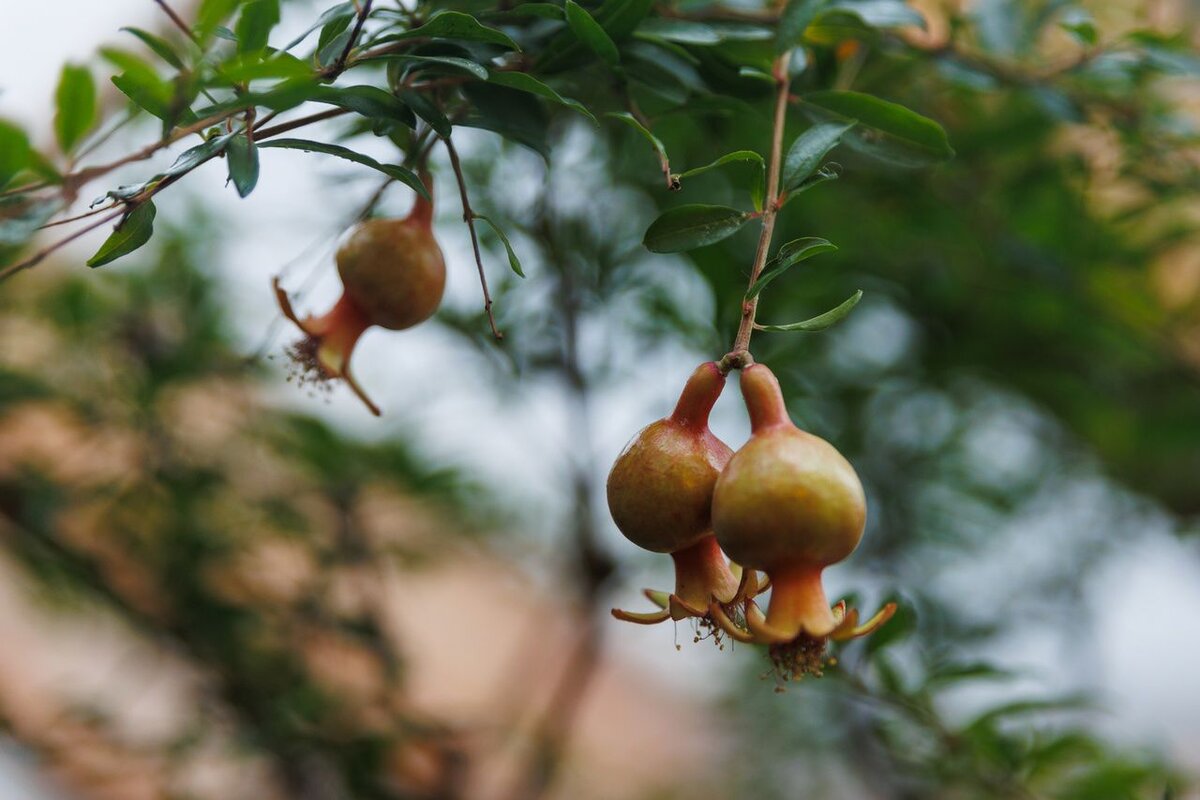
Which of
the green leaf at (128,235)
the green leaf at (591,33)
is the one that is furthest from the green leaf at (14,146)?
the green leaf at (591,33)

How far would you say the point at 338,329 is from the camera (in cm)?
36

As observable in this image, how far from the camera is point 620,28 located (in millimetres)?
333

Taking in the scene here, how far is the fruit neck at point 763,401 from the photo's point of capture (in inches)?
10.8

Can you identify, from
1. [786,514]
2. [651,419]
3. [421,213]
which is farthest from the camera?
[651,419]

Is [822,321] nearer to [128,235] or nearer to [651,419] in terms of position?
[128,235]

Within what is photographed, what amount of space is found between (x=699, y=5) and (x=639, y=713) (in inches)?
58.2

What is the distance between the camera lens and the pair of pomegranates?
25cm

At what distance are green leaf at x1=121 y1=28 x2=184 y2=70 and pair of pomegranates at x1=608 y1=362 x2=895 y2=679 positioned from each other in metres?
0.17

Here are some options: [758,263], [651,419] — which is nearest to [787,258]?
[758,263]

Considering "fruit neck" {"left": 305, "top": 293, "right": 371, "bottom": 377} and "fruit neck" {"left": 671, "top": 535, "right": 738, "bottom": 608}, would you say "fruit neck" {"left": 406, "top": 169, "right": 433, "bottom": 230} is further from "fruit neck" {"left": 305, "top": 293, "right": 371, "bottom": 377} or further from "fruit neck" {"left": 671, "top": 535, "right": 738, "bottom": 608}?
"fruit neck" {"left": 671, "top": 535, "right": 738, "bottom": 608}

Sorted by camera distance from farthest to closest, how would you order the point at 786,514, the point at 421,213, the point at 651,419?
the point at 651,419, the point at 421,213, the point at 786,514

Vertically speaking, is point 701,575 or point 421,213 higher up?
point 421,213

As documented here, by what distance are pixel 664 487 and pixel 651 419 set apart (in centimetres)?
43

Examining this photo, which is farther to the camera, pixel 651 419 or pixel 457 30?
pixel 651 419
